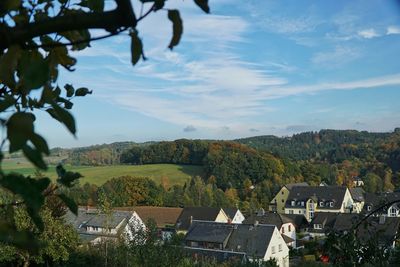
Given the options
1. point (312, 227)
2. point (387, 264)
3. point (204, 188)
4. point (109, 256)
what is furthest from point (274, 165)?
point (387, 264)

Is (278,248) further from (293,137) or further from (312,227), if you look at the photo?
(293,137)

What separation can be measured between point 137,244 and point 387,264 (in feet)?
38.2

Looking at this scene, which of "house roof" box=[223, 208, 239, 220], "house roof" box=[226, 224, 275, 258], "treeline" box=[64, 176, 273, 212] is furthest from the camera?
"treeline" box=[64, 176, 273, 212]

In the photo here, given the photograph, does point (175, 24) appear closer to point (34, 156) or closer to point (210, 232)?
point (34, 156)

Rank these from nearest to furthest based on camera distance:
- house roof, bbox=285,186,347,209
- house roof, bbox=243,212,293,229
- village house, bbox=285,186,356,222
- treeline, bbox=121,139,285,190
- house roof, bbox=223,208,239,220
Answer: house roof, bbox=243,212,293,229 → house roof, bbox=223,208,239,220 → village house, bbox=285,186,356,222 → house roof, bbox=285,186,347,209 → treeline, bbox=121,139,285,190

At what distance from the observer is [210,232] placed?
97.0ft

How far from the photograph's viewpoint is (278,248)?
86.9 feet

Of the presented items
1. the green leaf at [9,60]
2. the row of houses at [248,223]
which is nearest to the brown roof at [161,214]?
the row of houses at [248,223]

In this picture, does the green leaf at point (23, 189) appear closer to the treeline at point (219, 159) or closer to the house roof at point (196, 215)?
the house roof at point (196, 215)

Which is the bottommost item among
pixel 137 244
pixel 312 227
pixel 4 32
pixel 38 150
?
pixel 312 227

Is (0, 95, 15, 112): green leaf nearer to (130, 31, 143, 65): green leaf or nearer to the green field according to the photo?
(130, 31, 143, 65): green leaf

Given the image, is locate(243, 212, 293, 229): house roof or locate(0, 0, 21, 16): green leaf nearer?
locate(0, 0, 21, 16): green leaf

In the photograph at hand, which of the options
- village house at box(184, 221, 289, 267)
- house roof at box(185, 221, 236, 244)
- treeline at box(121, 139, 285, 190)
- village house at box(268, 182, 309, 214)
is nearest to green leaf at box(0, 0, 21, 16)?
village house at box(184, 221, 289, 267)

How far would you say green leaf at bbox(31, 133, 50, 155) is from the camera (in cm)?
67
